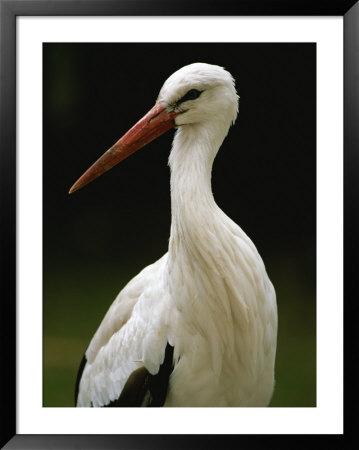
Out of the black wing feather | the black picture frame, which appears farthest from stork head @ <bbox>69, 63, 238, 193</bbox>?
the black wing feather

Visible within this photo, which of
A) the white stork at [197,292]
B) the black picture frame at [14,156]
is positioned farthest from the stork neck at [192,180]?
the black picture frame at [14,156]

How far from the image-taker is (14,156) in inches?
68.9

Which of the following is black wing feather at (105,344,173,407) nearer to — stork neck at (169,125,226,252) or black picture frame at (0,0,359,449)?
black picture frame at (0,0,359,449)

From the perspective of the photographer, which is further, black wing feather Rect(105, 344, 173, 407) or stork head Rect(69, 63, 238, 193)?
black wing feather Rect(105, 344, 173, 407)

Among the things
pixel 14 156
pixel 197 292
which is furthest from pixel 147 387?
pixel 14 156

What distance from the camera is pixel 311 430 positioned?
5.72ft

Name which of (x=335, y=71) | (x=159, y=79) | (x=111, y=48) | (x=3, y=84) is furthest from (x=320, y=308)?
(x=3, y=84)

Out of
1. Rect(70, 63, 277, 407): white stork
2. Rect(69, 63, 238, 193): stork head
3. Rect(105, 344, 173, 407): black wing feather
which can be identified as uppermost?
Rect(69, 63, 238, 193): stork head

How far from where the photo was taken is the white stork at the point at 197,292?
66.1 inches

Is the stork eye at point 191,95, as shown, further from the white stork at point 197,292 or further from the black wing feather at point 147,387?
the black wing feather at point 147,387

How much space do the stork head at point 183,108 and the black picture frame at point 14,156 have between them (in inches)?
7.0

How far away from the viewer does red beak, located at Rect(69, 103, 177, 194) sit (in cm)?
169

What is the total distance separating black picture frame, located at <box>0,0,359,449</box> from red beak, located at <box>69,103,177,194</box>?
0.21 m

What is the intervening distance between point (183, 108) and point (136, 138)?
5.4 inches
